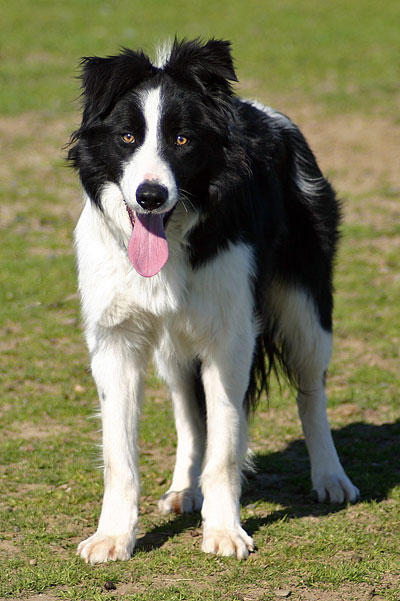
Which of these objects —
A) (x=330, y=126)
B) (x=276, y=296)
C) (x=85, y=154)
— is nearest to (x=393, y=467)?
(x=276, y=296)

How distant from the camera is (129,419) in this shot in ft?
15.6

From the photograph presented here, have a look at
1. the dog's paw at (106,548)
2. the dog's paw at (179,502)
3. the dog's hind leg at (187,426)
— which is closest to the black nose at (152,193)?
the dog's hind leg at (187,426)

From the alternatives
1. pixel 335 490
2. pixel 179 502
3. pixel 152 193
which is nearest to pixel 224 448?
pixel 179 502

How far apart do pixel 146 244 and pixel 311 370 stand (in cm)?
179

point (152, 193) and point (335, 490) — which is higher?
point (152, 193)

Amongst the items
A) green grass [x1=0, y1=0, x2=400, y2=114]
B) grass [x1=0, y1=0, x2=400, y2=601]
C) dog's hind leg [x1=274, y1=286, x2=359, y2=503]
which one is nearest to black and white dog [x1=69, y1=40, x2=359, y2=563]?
grass [x1=0, y1=0, x2=400, y2=601]

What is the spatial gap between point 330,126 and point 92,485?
10.0 meters

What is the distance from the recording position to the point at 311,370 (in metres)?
5.77

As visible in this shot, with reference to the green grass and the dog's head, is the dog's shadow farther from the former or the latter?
the green grass

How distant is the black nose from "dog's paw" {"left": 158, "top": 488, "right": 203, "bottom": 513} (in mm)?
1877

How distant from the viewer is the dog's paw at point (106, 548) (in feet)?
14.8

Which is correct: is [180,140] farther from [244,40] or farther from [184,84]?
[244,40]

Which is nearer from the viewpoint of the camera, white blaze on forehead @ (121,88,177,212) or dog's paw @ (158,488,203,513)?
white blaze on forehead @ (121,88,177,212)

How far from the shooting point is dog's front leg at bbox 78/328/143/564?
4.64 m
